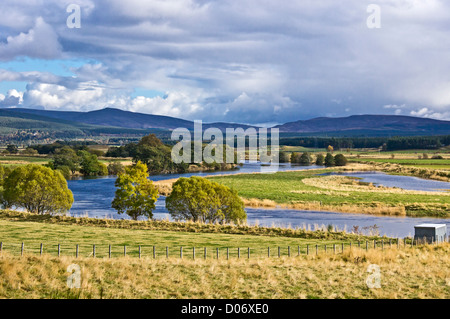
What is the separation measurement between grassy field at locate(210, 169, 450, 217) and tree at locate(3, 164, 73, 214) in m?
28.3

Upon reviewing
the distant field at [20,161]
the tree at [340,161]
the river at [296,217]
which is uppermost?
the distant field at [20,161]

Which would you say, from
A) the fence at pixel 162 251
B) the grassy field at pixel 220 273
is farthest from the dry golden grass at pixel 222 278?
the fence at pixel 162 251

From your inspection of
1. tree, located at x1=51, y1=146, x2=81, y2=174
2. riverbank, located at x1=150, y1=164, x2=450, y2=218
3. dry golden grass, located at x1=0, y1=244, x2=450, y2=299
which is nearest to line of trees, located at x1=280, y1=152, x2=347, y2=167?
riverbank, located at x1=150, y1=164, x2=450, y2=218

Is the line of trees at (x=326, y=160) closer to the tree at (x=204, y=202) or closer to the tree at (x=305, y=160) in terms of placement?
the tree at (x=305, y=160)

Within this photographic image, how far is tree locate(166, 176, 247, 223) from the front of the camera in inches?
2229

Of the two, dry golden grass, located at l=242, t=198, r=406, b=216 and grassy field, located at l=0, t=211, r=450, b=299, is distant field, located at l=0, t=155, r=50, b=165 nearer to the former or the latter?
dry golden grass, located at l=242, t=198, r=406, b=216

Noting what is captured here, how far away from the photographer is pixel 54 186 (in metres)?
61.0

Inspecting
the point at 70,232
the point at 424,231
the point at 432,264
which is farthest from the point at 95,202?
the point at 432,264

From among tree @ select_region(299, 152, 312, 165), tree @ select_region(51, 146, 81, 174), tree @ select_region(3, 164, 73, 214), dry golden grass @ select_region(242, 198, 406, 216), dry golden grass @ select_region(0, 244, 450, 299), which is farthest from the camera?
tree @ select_region(299, 152, 312, 165)

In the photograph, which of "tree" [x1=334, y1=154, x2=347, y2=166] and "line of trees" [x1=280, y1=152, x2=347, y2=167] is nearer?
"tree" [x1=334, y1=154, x2=347, y2=166]

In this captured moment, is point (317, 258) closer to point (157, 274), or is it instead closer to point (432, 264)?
point (432, 264)

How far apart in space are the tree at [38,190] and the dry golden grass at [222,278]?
113 feet

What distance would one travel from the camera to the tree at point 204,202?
56.6 metres

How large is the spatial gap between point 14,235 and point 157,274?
20.7m
